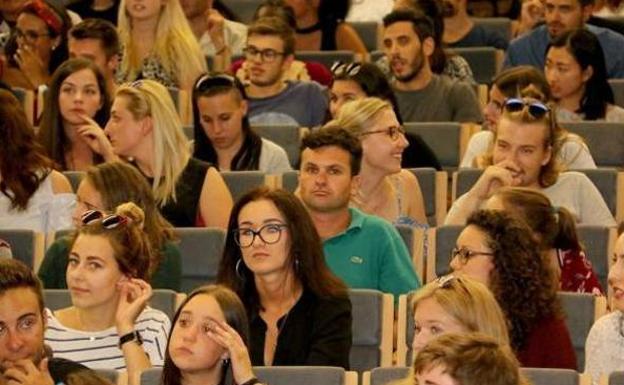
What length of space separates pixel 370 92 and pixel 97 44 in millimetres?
1357

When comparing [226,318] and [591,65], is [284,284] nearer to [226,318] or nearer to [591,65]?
[226,318]

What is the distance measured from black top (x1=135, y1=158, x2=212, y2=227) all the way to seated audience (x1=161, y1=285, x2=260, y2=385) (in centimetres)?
203

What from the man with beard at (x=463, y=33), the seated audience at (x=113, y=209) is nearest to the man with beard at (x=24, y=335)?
the seated audience at (x=113, y=209)

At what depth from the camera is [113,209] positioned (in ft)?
23.3

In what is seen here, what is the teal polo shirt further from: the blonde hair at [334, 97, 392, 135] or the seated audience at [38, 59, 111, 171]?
the seated audience at [38, 59, 111, 171]

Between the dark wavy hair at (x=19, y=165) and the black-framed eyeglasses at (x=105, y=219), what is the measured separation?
1331 mm

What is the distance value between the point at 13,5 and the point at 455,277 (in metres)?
5.70

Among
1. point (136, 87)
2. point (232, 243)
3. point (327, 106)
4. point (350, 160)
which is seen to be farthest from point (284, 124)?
point (232, 243)

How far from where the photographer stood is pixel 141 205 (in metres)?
7.13

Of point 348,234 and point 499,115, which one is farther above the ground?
point 499,115

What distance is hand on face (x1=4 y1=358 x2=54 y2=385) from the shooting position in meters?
5.74

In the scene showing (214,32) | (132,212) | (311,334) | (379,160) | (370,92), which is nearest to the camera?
(311,334)

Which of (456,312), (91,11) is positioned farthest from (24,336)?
(91,11)

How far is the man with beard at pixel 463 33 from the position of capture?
11250 millimetres
